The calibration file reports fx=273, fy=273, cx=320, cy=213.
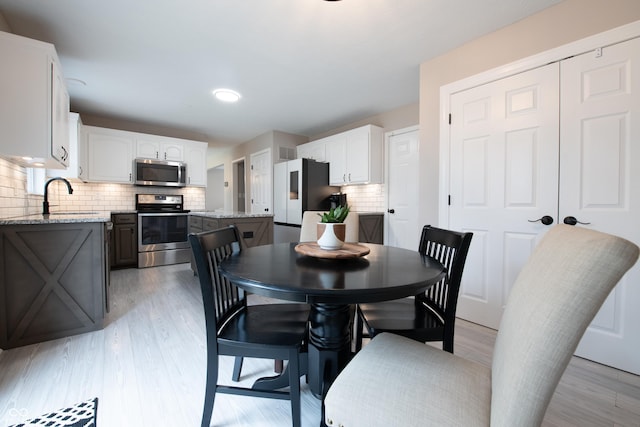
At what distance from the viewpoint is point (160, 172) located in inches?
189

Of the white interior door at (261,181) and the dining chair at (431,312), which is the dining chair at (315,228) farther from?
the white interior door at (261,181)

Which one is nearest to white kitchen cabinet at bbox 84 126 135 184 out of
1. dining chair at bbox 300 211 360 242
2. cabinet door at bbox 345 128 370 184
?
cabinet door at bbox 345 128 370 184

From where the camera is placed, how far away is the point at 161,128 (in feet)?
16.9

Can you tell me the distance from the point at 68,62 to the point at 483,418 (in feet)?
13.7

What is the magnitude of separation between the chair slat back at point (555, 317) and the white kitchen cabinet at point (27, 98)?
300 centimetres

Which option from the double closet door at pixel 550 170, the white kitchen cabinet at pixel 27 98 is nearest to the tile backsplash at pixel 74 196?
the white kitchen cabinet at pixel 27 98

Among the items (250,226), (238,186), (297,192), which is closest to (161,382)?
(250,226)

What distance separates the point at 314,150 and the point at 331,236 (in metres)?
3.94

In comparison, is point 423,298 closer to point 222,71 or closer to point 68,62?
point 222,71

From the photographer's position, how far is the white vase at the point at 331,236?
4.50 ft

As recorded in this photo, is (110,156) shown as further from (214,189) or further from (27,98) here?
(214,189)

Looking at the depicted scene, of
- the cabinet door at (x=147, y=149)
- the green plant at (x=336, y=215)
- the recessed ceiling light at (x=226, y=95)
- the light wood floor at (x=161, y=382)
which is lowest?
the light wood floor at (x=161, y=382)

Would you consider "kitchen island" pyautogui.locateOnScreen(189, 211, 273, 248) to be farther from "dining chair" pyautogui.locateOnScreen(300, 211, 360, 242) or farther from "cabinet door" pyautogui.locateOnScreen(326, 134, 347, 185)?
"cabinet door" pyautogui.locateOnScreen(326, 134, 347, 185)

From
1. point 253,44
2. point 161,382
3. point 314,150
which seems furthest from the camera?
point 314,150
